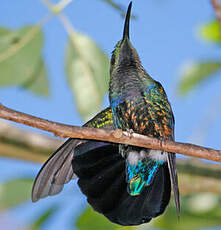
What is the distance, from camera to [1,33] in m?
2.43

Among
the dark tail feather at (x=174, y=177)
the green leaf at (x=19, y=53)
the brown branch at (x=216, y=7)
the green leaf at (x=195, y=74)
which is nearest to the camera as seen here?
the brown branch at (x=216, y=7)

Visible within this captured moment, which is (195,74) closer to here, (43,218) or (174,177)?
(174,177)

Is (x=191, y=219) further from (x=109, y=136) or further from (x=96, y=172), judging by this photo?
(x=109, y=136)

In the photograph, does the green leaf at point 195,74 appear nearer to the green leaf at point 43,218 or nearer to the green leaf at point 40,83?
the green leaf at point 40,83

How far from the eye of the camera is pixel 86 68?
99.1 inches

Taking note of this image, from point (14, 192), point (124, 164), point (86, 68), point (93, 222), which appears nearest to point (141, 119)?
point (124, 164)

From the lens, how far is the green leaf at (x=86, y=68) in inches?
98.6

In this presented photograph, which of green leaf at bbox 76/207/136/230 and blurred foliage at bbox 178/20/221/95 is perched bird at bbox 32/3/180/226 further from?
blurred foliage at bbox 178/20/221/95

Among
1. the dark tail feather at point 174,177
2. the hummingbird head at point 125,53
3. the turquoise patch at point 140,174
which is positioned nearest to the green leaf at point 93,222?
the turquoise patch at point 140,174

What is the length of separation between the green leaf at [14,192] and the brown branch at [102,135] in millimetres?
1090

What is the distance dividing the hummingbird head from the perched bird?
0.25m

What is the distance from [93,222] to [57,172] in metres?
0.40

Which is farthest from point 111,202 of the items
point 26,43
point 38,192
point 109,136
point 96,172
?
point 26,43

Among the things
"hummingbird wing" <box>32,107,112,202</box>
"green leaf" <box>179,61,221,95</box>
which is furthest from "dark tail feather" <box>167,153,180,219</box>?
"green leaf" <box>179,61,221,95</box>
